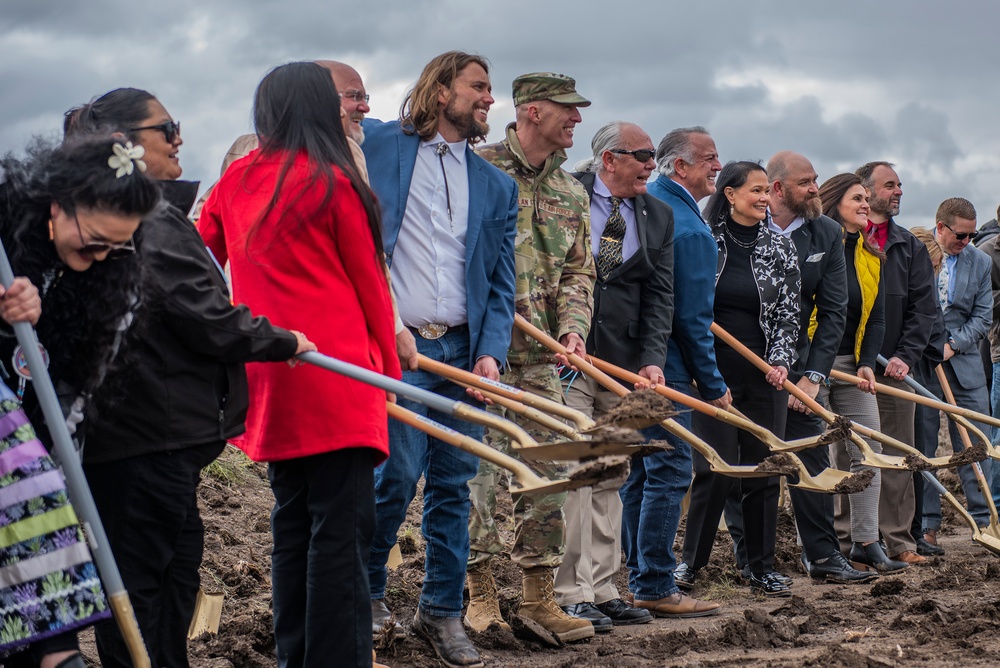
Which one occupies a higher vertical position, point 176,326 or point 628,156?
point 628,156

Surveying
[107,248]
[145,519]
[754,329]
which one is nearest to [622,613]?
[754,329]

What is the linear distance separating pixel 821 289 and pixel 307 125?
189 inches

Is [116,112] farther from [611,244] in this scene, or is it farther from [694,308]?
[694,308]

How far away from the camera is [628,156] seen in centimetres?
668

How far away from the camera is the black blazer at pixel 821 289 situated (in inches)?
316

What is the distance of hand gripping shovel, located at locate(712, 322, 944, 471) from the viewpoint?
7.45 meters

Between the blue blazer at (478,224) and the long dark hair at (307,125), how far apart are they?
99cm

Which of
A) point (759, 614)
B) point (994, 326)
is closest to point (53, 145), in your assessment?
point (759, 614)

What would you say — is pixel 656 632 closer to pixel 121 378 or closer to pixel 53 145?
pixel 121 378

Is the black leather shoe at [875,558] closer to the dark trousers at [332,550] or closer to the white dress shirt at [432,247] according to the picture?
the white dress shirt at [432,247]

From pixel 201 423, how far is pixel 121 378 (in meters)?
0.30

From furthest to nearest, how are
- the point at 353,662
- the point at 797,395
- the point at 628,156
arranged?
1. the point at 797,395
2. the point at 628,156
3. the point at 353,662

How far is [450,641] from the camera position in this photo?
529 centimetres

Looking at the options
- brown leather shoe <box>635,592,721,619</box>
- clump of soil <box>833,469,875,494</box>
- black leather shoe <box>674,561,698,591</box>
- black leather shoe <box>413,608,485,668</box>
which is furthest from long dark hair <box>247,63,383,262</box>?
black leather shoe <box>674,561,698,591</box>
